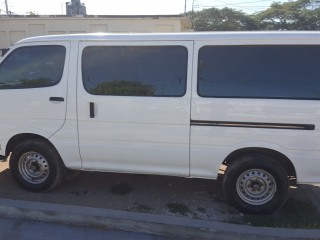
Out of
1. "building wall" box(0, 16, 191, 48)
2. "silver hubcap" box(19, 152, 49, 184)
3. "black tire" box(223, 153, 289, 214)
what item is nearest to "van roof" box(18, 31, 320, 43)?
"black tire" box(223, 153, 289, 214)

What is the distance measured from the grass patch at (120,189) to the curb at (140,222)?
0.74 meters

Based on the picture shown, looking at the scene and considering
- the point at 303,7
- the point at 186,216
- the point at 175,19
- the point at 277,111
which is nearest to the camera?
the point at 277,111

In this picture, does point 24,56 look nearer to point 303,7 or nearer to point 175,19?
point 175,19

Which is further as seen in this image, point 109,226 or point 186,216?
point 186,216

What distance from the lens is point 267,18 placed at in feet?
231

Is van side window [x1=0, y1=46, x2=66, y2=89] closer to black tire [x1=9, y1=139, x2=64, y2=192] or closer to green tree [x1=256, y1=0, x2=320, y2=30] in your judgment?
black tire [x1=9, y1=139, x2=64, y2=192]

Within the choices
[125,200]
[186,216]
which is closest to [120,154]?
[125,200]

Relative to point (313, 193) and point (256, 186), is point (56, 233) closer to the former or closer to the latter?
point (256, 186)

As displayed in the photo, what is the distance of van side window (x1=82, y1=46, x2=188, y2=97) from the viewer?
4238mm

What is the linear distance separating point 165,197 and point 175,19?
22891 millimetres

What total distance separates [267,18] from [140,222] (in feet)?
237

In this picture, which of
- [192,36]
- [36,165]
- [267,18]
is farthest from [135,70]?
[267,18]

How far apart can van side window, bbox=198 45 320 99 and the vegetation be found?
6498 centimetres

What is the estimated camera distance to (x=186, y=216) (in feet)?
14.0
